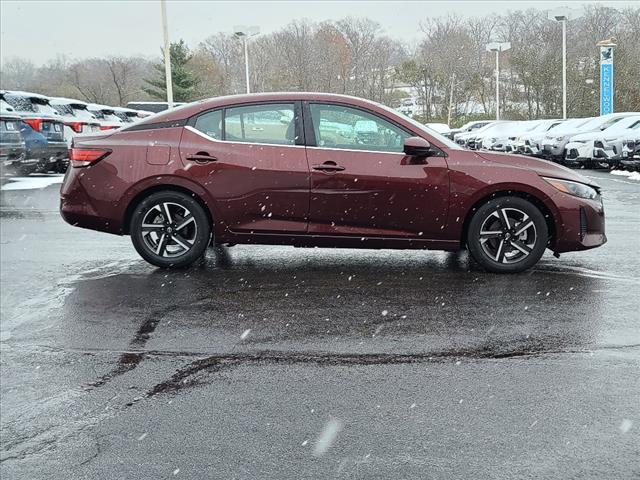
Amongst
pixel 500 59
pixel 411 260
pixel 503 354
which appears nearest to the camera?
pixel 503 354

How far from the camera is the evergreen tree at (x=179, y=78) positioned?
189 ft

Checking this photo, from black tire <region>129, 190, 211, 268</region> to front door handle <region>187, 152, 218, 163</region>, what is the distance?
33 centimetres

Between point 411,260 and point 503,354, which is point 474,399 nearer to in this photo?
point 503,354

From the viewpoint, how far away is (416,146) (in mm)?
6527

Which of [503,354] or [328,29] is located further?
[328,29]

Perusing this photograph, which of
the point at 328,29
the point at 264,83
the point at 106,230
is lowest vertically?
the point at 106,230

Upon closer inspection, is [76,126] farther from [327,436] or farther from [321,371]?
[327,436]

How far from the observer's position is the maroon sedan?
21.6 ft

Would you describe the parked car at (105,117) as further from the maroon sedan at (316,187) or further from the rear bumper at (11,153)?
the maroon sedan at (316,187)

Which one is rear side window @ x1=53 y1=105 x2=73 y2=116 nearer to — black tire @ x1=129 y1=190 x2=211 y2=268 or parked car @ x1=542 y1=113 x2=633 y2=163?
parked car @ x1=542 y1=113 x2=633 y2=163

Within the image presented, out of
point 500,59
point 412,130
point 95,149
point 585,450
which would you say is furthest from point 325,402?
point 500,59

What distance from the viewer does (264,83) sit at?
2077 inches

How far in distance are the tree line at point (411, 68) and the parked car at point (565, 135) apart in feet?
71.9

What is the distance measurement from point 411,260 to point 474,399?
12.3ft
